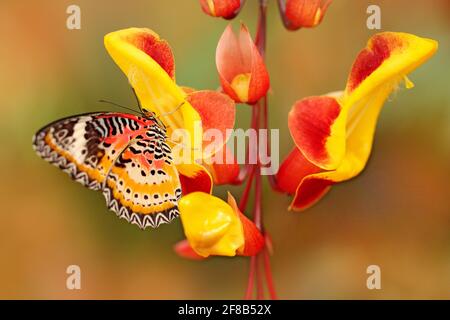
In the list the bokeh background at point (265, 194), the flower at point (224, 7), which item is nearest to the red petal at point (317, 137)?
the flower at point (224, 7)

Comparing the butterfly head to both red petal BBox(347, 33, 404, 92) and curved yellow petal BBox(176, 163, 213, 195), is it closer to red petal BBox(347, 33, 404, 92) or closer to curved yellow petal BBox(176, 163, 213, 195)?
curved yellow petal BBox(176, 163, 213, 195)

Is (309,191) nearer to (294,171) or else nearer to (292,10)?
(294,171)

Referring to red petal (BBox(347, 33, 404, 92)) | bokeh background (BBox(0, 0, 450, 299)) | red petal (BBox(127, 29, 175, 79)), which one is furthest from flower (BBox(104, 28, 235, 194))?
bokeh background (BBox(0, 0, 450, 299))

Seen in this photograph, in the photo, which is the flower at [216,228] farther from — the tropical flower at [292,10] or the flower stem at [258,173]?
the tropical flower at [292,10]

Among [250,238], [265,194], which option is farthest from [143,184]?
[265,194]

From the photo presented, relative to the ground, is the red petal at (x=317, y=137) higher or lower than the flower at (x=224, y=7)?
lower
